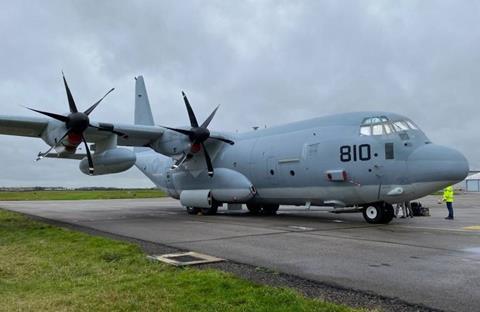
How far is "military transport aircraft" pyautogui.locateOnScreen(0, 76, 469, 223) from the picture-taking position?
15609mm

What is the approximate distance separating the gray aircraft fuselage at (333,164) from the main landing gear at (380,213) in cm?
60

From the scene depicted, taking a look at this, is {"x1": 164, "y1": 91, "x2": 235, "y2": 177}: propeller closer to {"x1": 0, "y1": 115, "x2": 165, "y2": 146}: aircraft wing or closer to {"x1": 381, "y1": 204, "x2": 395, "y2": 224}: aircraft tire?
{"x1": 0, "y1": 115, "x2": 165, "y2": 146}: aircraft wing

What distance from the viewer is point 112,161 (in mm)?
21109

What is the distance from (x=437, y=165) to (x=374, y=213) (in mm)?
3241

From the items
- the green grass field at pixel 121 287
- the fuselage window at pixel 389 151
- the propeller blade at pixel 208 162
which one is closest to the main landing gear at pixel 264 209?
the propeller blade at pixel 208 162

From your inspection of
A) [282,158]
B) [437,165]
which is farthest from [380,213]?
[282,158]

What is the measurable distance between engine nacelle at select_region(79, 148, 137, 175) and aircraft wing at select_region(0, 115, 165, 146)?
91 cm

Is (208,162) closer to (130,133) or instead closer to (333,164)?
(130,133)

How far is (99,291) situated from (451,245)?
8.64m

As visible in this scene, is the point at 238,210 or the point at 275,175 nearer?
the point at 275,175

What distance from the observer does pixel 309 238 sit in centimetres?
1248

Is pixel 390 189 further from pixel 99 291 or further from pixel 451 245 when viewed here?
pixel 99 291

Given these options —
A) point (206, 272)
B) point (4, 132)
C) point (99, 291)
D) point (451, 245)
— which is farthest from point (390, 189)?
point (4, 132)

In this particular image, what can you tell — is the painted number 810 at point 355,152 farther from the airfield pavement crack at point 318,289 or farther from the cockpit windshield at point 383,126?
the airfield pavement crack at point 318,289
